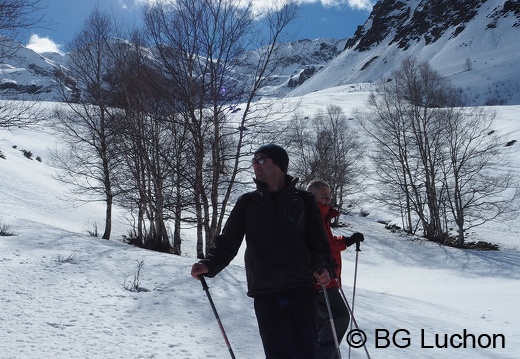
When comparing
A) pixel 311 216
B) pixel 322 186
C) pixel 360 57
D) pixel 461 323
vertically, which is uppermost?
pixel 360 57

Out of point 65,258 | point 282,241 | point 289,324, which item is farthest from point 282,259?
point 65,258

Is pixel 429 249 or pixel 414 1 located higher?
pixel 414 1

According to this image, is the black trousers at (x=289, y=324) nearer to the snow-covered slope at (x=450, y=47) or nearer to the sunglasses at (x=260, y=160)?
the sunglasses at (x=260, y=160)

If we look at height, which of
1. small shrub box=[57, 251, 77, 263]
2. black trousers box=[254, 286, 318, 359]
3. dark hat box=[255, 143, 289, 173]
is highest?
dark hat box=[255, 143, 289, 173]

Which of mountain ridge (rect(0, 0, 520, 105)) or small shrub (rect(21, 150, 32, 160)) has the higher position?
mountain ridge (rect(0, 0, 520, 105))

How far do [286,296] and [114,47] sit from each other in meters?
12.3

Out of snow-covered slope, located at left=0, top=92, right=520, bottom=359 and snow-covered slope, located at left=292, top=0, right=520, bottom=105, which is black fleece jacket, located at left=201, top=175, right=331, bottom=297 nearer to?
snow-covered slope, located at left=0, top=92, right=520, bottom=359

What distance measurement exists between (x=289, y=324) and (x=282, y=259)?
0.40 m

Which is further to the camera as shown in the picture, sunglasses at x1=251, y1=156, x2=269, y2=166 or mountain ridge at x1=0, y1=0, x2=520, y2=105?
mountain ridge at x1=0, y1=0, x2=520, y2=105

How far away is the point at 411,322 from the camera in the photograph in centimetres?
554

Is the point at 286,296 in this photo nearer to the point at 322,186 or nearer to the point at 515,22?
the point at 322,186

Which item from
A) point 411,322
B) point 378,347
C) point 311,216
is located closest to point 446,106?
point 411,322

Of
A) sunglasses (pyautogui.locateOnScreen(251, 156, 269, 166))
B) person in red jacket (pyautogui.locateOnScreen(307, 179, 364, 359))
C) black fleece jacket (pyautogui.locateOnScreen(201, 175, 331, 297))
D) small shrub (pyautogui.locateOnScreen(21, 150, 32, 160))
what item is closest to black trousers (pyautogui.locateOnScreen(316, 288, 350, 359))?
person in red jacket (pyautogui.locateOnScreen(307, 179, 364, 359))

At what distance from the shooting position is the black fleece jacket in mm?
2596
